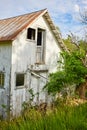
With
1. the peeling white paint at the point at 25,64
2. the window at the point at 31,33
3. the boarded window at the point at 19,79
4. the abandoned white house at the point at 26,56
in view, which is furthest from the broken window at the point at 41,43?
the boarded window at the point at 19,79

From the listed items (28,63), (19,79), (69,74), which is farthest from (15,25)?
(69,74)

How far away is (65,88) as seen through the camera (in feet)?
59.9

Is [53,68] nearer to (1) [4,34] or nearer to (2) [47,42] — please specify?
(2) [47,42]

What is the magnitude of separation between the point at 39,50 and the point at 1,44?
3.23 metres

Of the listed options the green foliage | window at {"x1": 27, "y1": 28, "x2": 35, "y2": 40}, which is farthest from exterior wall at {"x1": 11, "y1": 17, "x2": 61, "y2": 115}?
the green foliage

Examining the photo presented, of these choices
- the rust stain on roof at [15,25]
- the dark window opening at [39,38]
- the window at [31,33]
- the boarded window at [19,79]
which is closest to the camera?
the rust stain on roof at [15,25]

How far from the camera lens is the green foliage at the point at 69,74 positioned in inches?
637

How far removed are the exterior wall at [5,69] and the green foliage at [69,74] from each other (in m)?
3.47

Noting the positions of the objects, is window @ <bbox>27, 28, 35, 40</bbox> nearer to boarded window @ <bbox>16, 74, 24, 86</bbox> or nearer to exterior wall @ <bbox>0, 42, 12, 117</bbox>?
exterior wall @ <bbox>0, 42, 12, 117</bbox>

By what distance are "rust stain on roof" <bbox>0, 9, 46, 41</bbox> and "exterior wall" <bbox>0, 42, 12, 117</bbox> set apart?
1.95 ft

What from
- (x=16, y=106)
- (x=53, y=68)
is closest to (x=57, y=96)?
(x=53, y=68)

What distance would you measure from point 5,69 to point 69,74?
4.62 m

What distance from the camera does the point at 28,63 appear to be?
50.5 ft

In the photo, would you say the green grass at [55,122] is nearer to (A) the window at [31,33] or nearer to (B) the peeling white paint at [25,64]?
(B) the peeling white paint at [25,64]
